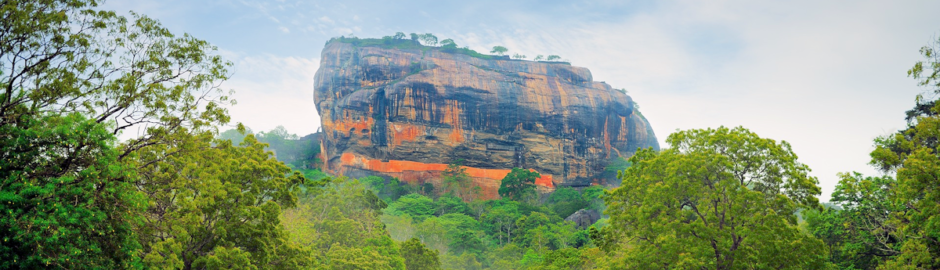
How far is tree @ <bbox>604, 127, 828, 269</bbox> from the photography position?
44.8ft

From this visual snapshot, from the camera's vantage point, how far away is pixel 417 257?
24141 mm

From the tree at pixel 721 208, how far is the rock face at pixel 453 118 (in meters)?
46.8

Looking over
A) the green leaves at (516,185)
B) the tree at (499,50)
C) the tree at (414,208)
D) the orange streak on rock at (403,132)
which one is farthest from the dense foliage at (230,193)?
the tree at (499,50)

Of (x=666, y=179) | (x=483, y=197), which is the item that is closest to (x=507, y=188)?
(x=483, y=197)

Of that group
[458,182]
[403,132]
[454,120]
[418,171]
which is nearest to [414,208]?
[458,182]

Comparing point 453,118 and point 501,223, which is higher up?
point 453,118

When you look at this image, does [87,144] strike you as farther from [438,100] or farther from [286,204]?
[438,100]

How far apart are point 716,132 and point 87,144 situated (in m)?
13.3

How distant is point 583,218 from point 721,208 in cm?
3447

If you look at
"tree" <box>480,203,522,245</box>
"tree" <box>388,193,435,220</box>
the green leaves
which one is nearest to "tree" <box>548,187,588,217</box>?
the green leaves

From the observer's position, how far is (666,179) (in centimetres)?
1543

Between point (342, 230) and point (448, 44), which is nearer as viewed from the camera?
point (342, 230)

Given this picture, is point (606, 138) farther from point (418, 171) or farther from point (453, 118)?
point (418, 171)

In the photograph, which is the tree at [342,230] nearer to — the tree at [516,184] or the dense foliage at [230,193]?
the dense foliage at [230,193]
